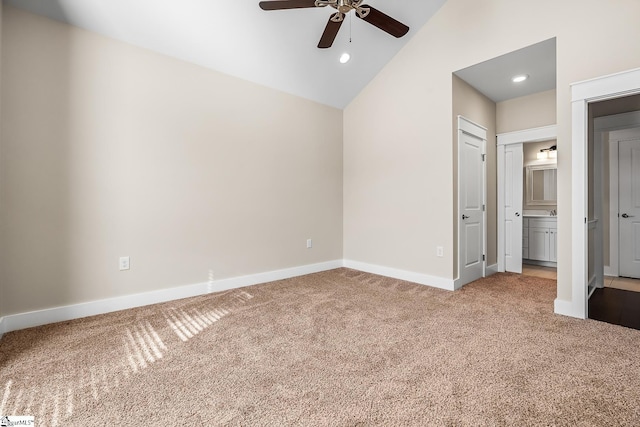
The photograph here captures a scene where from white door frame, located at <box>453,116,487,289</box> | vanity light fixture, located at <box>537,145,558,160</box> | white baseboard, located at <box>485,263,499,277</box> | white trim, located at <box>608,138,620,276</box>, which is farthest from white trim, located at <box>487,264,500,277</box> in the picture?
vanity light fixture, located at <box>537,145,558,160</box>

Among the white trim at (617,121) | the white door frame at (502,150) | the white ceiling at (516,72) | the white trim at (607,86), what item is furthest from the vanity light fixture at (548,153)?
the white trim at (607,86)

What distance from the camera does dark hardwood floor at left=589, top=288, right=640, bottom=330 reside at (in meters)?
2.60

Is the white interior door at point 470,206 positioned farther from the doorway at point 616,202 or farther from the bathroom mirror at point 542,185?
the bathroom mirror at point 542,185

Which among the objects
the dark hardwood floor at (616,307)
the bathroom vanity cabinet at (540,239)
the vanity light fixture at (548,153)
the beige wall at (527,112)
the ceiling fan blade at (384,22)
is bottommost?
the dark hardwood floor at (616,307)

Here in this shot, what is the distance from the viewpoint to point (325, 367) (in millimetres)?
1829

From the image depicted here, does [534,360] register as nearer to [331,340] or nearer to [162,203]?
[331,340]

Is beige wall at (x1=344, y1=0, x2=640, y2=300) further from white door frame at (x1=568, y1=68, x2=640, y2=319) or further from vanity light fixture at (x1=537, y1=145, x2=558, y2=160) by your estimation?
Result: vanity light fixture at (x1=537, y1=145, x2=558, y2=160)

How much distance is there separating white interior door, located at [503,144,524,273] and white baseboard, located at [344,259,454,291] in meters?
1.66

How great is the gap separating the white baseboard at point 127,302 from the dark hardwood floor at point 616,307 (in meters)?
3.28

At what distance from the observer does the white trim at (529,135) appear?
12.9 ft

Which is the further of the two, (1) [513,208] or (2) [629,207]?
(1) [513,208]

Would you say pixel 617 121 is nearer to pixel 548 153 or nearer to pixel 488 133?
pixel 488 133

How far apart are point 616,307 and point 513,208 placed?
1793mm

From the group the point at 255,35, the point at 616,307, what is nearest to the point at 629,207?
the point at 616,307
